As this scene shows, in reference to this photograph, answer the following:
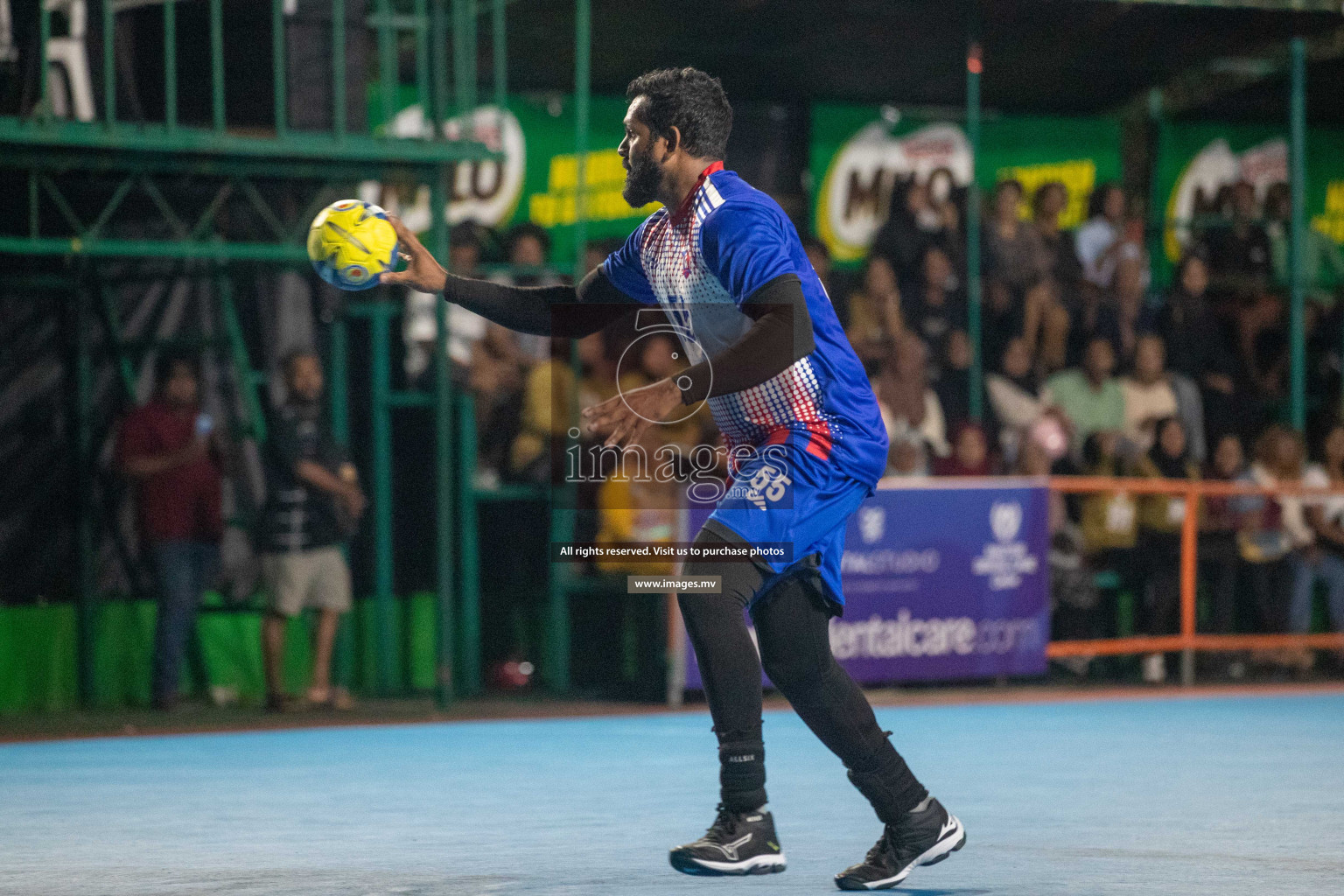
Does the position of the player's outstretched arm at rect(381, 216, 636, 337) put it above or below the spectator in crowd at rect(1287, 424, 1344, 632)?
above

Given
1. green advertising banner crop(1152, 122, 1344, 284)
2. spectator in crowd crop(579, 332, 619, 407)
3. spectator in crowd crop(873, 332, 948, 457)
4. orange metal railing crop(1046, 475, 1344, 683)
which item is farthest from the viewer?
green advertising banner crop(1152, 122, 1344, 284)

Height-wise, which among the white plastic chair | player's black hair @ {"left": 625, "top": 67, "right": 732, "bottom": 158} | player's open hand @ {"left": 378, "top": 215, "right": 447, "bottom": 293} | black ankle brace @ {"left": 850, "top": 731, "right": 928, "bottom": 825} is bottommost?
black ankle brace @ {"left": 850, "top": 731, "right": 928, "bottom": 825}

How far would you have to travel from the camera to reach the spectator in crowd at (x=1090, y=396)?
601 inches

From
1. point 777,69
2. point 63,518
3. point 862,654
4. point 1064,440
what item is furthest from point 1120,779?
point 777,69

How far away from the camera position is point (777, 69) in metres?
17.4

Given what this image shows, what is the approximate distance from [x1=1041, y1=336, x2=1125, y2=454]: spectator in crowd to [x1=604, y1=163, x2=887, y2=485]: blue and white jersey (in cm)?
969

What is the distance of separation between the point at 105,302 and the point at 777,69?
6712 millimetres

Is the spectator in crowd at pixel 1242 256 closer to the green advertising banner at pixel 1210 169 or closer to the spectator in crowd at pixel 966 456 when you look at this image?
the green advertising banner at pixel 1210 169

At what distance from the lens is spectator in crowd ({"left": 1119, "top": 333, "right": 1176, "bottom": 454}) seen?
1545cm

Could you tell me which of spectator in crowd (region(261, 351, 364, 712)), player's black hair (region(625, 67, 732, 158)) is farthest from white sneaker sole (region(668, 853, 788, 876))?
spectator in crowd (region(261, 351, 364, 712))

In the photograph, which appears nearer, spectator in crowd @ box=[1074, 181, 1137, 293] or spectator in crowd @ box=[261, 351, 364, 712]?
spectator in crowd @ box=[261, 351, 364, 712]

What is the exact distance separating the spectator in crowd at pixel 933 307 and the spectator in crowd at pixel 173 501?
564 cm

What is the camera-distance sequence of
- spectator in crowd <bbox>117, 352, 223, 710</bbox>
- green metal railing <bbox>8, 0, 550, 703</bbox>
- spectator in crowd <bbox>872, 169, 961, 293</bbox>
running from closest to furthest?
green metal railing <bbox>8, 0, 550, 703</bbox> < spectator in crowd <bbox>117, 352, 223, 710</bbox> < spectator in crowd <bbox>872, 169, 961, 293</bbox>

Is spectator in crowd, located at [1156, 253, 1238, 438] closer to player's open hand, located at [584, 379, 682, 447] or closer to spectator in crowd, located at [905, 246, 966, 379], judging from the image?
spectator in crowd, located at [905, 246, 966, 379]
